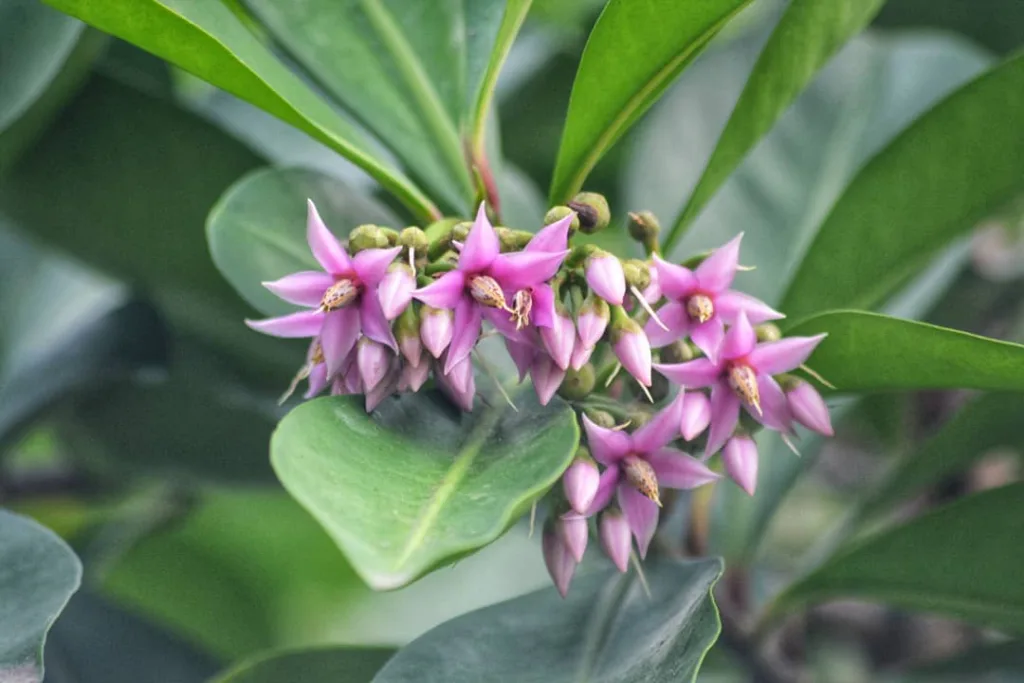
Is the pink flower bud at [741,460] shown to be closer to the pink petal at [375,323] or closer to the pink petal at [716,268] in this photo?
the pink petal at [716,268]

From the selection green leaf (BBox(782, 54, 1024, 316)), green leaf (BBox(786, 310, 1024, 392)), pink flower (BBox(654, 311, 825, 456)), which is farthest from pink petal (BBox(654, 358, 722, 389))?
green leaf (BBox(782, 54, 1024, 316))

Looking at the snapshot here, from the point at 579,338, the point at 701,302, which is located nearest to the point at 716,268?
the point at 701,302

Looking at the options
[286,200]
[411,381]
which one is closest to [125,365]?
[286,200]

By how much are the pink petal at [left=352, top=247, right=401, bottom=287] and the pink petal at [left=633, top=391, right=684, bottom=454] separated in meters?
0.23

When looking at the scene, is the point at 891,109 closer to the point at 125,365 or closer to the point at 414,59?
the point at 414,59

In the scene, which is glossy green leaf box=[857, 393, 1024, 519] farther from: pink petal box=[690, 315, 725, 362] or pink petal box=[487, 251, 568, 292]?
pink petal box=[487, 251, 568, 292]

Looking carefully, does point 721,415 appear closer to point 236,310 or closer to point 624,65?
point 624,65

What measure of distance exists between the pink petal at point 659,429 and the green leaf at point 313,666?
1.16ft

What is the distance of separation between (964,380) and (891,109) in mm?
874

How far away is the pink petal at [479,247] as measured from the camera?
0.79m

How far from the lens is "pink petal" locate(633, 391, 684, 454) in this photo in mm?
856

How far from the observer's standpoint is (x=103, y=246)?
1.25 meters

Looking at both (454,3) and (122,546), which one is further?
(122,546)

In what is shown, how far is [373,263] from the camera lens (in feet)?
2.66
